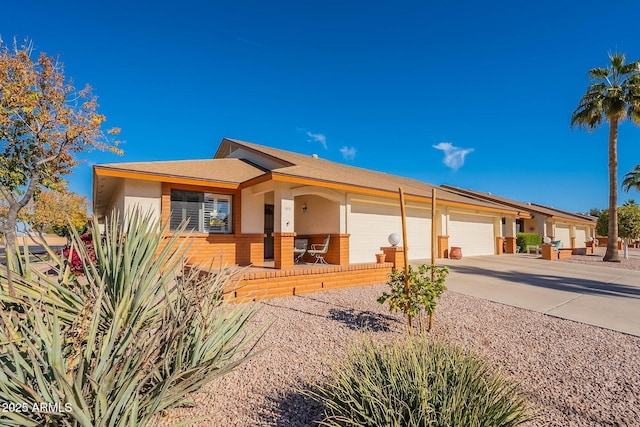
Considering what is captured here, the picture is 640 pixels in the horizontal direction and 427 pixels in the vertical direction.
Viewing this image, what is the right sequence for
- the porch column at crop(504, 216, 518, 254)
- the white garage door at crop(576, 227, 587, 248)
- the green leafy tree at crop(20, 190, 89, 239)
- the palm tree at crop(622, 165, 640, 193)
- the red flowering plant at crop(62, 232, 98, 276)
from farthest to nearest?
the palm tree at crop(622, 165, 640, 193)
the white garage door at crop(576, 227, 587, 248)
the green leafy tree at crop(20, 190, 89, 239)
the porch column at crop(504, 216, 518, 254)
the red flowering plant at crop(62, 232, 98, 276)

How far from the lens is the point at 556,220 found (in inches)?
1066

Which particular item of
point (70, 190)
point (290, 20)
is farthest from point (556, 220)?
point (70, 190)

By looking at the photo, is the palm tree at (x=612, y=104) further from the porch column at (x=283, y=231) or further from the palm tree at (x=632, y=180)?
the palm tree at (x=632, y=180)

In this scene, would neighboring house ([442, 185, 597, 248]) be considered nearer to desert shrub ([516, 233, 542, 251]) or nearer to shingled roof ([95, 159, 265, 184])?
desert shrub ([516, 233, 542, 251])

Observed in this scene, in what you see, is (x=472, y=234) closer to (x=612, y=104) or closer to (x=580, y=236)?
(x=612, y=104)

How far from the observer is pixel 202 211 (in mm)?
10797

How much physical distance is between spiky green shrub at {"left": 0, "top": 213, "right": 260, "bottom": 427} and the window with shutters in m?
7.77

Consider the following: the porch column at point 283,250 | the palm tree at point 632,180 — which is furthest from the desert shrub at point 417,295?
the palm tree at point 632,180

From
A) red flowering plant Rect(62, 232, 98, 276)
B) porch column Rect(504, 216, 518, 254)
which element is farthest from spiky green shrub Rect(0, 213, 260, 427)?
porch column Rect(504, 216, 518, 254)

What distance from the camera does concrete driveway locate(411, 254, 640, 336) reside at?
616cm

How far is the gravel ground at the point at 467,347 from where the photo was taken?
3.00m

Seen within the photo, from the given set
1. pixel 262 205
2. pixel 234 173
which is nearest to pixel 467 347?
pixel 262 205

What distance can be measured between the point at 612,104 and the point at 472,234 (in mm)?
9723

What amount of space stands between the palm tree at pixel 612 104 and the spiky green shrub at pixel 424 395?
20.0 meters
